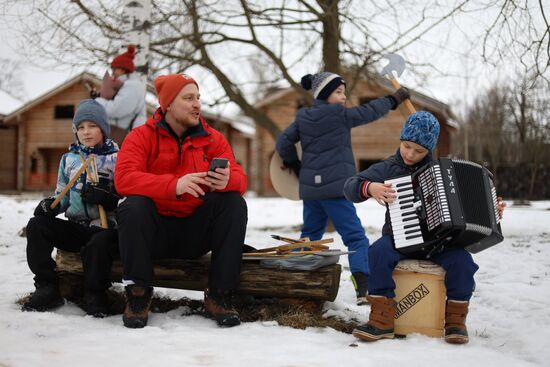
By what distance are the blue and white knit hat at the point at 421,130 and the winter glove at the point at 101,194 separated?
179cm

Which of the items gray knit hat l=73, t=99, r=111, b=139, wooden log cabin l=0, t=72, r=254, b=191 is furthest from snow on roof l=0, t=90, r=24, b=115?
gray knit hat l=73, t=99, r=111, b=139

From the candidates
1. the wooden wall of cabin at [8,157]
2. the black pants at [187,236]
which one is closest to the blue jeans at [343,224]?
the black pants at [187,236]

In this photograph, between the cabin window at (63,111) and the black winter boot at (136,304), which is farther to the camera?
the cabin window at (63,111)

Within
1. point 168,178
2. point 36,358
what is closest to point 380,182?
point 168,178

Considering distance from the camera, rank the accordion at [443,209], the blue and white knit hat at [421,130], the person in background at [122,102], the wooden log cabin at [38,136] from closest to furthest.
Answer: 1. the accordion at [443,209]
2. the blue and white knit hat at [421,130]
3. the person in background at [122,102]
4. the wooden log cabin at [38,136]

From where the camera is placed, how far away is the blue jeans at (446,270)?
3082 millimetres

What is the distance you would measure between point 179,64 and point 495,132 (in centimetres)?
2749

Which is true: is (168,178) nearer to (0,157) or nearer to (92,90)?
(92,90)

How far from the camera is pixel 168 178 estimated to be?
123 inches

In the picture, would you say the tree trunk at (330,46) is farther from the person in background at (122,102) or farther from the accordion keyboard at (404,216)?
the accordion keyboard at (404,216)

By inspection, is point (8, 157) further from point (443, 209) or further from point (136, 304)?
point (443, 209)

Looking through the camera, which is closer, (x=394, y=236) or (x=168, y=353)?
(x=168, y=353)

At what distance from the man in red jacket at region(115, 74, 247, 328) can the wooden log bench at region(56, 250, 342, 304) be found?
0.33ft

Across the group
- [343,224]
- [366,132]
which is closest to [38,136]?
[366,132]
